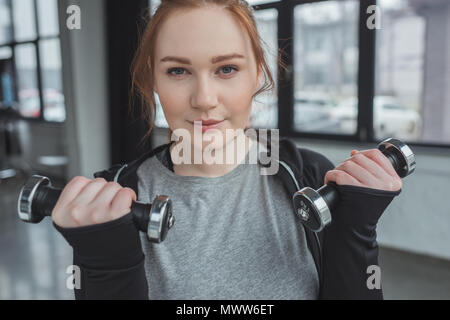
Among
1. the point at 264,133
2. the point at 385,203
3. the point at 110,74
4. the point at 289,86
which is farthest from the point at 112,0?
the point at 385,203

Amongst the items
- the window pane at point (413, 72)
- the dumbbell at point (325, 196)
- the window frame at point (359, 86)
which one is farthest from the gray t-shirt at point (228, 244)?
the window pane at point (413, 72)

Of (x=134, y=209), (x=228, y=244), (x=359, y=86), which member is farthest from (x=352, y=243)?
(x=359, y=86)

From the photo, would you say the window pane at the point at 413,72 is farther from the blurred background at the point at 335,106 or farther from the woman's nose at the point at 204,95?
the woman's nose at the point at 204,95

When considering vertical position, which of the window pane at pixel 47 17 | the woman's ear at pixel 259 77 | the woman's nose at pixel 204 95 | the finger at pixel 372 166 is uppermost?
the window pane at pixel 47 17

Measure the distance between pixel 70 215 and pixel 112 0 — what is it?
4133mm

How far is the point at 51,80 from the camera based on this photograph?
5332mm

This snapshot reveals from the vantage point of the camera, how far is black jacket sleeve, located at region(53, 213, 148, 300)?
445 mm

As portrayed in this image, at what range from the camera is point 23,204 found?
49 centimetres

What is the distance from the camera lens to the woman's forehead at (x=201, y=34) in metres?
0.47

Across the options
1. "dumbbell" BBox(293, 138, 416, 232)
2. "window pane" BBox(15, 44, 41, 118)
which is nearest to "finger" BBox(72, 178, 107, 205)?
"dumbbell" BBox(293, 138, 416, 232)

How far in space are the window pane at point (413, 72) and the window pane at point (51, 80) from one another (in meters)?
3.83

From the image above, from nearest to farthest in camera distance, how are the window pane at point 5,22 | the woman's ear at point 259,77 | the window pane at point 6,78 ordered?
Answer: 1. the woman's ear at point 259,77
2. the window pane at point 5,22
3. the window pane at point 6,78

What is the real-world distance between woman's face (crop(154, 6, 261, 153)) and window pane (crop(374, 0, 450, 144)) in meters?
2.61
